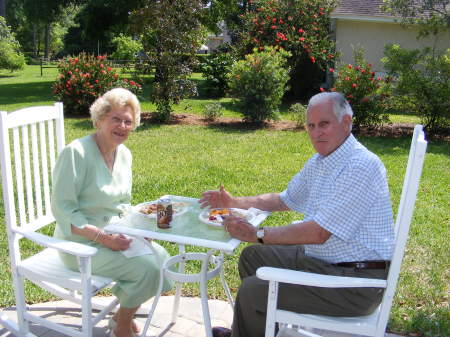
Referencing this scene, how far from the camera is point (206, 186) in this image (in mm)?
6340

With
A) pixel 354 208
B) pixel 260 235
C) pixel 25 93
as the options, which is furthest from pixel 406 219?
pixel 25 93

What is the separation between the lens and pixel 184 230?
8.75ft

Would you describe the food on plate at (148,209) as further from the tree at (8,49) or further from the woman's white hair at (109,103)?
the tree at (8,49)

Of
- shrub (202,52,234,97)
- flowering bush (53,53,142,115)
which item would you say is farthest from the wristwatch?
shrub (202,52,234,97)

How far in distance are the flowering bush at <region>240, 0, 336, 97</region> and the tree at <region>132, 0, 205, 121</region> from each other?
14.2 ft

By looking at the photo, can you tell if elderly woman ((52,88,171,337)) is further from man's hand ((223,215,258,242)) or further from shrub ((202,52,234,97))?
shrub ((202,52,234,97))

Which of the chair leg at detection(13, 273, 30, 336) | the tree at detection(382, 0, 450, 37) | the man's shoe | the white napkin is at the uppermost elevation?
the tree at detection(382, 0, 450, 37)

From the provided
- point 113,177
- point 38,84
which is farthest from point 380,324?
point 38,84

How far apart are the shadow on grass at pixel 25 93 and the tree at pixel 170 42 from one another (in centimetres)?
554

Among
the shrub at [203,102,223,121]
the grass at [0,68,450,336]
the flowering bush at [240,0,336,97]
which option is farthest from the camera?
the flowering bush at [240,0,336,97]

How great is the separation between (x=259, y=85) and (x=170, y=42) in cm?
240

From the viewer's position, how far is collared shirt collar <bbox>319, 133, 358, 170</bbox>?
2.59m

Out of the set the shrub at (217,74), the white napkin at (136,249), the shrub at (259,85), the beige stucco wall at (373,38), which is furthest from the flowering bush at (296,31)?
the white napkin at (136,249)

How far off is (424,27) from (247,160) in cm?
688
